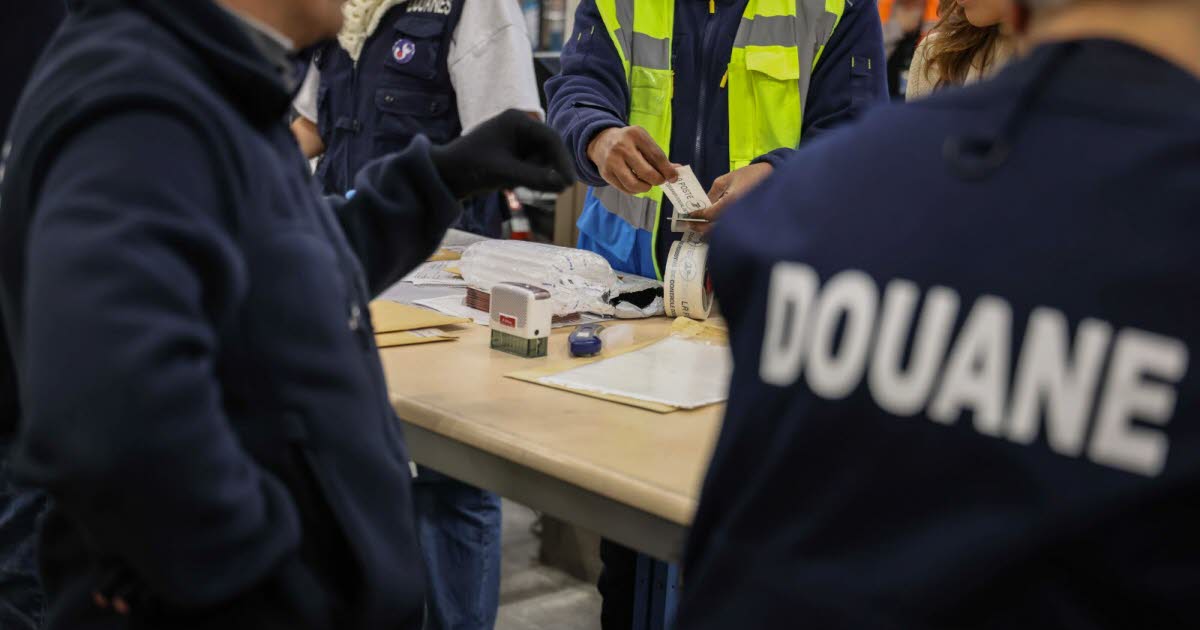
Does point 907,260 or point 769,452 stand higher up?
point 907,260

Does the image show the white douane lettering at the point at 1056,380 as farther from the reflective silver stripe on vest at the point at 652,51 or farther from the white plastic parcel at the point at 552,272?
the reflective silver stripe on vest at the point at 652,51

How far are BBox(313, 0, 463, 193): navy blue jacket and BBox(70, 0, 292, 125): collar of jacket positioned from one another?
1.70 meters

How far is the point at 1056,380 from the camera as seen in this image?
2.31ft

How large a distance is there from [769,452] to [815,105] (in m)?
1.64

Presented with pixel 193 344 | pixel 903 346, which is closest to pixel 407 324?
pixel 193 344

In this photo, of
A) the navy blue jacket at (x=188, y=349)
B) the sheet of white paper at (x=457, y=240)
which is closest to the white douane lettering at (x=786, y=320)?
the navy blue jacket at (x=188, y=349)

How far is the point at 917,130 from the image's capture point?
764 millimetres

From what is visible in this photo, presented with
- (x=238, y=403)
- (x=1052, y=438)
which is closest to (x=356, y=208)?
(x=238, y=403)

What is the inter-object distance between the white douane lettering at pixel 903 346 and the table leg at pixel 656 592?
53.1 inches

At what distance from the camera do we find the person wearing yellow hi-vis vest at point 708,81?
2.24 metres

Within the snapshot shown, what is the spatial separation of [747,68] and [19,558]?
Result: 5.15 feet

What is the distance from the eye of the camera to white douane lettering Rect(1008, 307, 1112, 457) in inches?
27.2

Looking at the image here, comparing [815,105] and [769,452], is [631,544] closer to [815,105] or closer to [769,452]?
[769,452]

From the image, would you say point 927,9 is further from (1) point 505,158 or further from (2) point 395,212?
(2) point 395,212
